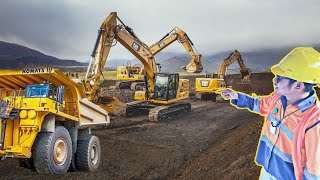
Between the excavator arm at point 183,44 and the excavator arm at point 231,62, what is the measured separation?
4.44 m

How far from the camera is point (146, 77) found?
19.5m

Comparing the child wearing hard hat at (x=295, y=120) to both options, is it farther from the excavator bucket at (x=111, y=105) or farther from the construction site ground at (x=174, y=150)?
the excavator bucket at (x=111, y=105)

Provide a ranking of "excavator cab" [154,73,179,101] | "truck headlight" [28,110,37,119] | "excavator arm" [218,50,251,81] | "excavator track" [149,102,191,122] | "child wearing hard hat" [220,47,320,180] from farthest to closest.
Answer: "excavator arm" [218,50,251,81], "excavator cab" [154,73,179,101], "excavator track" [149,102,191,122], "truck headlight" [28,110,37,119], "child wearing hard hat" [220,47,320,180]

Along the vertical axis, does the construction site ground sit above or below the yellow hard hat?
below

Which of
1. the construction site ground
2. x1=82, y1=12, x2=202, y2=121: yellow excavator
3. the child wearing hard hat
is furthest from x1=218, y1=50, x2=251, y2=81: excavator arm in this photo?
the child wearing hard hat

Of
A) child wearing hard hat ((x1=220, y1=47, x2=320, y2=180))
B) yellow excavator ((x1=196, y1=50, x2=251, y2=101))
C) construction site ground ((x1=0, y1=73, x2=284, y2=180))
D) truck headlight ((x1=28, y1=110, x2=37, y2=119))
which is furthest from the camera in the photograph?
yellow excavator ((x1=196, y1=50, x2=251, y2=101))

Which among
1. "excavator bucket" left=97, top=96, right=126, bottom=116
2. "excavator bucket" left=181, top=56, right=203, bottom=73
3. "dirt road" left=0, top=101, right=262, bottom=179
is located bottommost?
"dirt road" left=0, top=101, right=262, bottom=179

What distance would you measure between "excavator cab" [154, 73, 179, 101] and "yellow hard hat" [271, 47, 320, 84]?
16675 millimetres

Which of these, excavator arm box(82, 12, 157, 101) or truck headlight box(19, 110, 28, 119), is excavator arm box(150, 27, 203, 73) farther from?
truck headlight box(19, 110, 28, 119)

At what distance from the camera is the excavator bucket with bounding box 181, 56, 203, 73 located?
986 inches

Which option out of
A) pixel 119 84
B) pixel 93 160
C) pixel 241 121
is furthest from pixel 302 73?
pixel 119 84

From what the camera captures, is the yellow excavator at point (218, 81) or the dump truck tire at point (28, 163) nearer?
the dump truck tire at point (28, 163)

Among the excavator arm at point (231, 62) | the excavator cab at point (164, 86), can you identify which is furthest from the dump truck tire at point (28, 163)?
the excavator arm at point (231, 62)

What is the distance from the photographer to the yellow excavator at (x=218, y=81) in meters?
26.5
